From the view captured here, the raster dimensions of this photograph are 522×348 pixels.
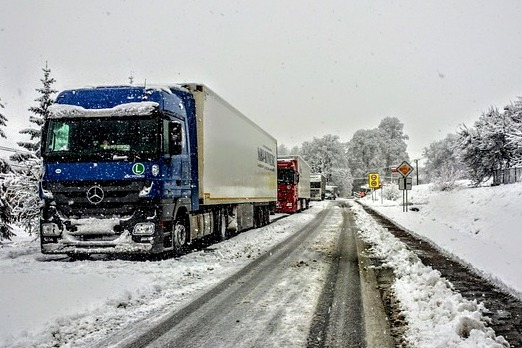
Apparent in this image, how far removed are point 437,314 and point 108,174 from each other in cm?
687

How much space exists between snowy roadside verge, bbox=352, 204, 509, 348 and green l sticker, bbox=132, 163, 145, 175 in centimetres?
→ 542

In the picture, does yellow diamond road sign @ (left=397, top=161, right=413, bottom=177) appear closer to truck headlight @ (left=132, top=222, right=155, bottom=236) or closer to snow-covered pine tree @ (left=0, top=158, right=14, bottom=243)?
snow-covered pine tree @ (left=0, top=158, right=14, bottom=243)

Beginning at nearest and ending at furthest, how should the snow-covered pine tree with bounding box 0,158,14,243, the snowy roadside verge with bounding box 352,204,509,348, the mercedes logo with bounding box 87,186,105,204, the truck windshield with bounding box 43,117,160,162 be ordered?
1. the snowy roadside verge with bounding box 352,204,509,348
2. the mercedes logo with bounding box 87,186,105,204
3. the truck windshield with bounding box 43,117,160,162
4. the snow-covered pine tree with bounding box 0,158,14,243

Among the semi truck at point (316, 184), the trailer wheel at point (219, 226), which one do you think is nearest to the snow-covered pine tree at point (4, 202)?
the trailer wheel at point (219, 226)

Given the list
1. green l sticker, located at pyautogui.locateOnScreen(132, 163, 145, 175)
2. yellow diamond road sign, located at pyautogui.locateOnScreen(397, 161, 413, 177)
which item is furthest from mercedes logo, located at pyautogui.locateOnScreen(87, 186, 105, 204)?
yellow diamond road sign, located at pyautogui.locateOnScreen(397, 161, 413, 177)

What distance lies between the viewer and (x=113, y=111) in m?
9.90

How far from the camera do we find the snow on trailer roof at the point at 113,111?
9.86m

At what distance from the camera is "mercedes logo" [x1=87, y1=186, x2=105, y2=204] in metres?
9.46

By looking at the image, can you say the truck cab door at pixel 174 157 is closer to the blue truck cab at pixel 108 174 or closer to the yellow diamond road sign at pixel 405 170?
the blue truck cab at pixel 108 174


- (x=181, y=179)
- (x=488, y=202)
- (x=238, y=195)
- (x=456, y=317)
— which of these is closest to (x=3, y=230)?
(x=238, y=195)

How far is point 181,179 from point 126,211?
166cm

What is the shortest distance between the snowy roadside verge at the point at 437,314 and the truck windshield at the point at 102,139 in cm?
567

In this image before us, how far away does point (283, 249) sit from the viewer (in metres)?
12.5

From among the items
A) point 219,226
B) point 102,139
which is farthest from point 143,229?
point 219,226
